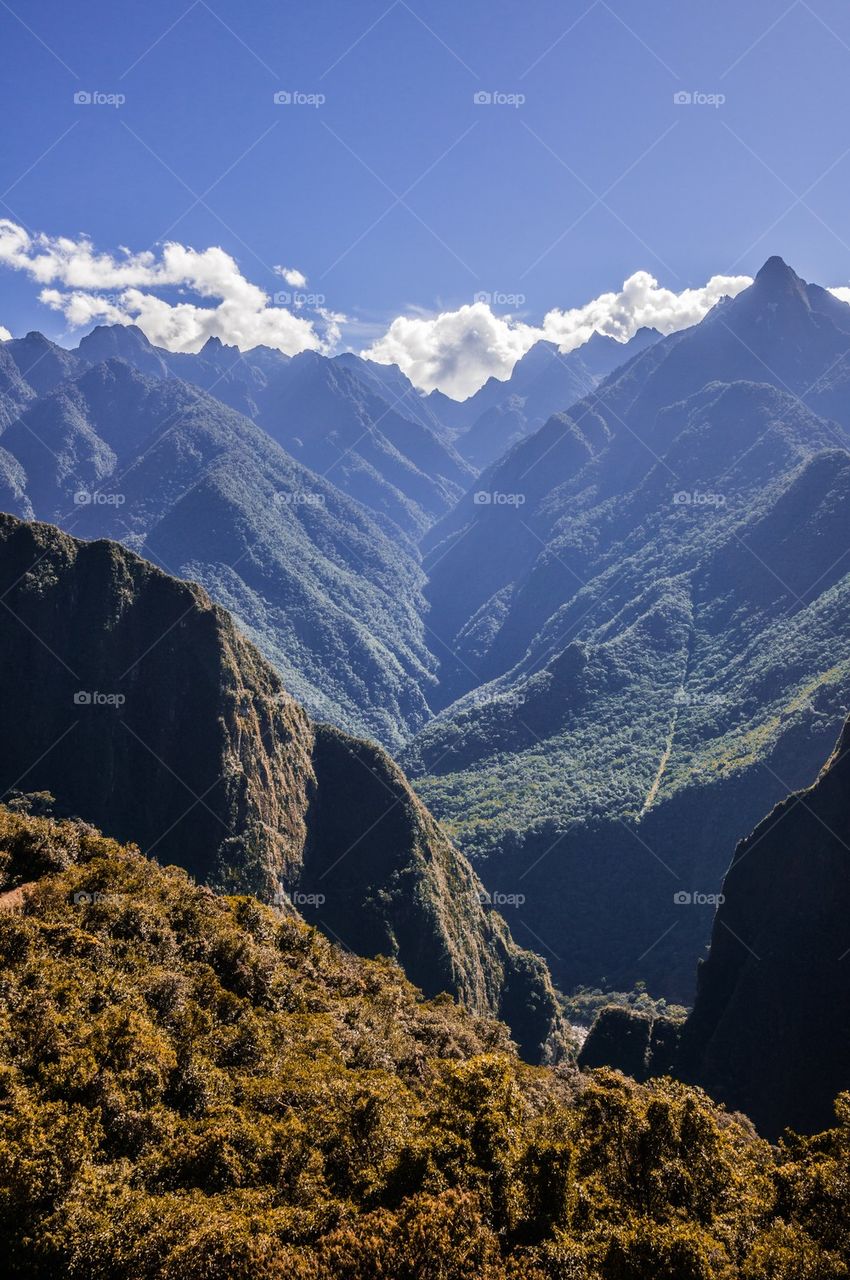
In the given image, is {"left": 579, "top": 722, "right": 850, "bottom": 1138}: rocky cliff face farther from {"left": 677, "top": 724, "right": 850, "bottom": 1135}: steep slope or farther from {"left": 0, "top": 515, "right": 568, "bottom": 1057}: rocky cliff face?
{"left": 0, "top": 515, "right": 568, "bottom": 1057}: rocky cliff face

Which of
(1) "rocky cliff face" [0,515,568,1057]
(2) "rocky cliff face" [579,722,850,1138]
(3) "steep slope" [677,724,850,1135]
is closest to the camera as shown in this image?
(3) "steep slope" [677,724,850,1135]

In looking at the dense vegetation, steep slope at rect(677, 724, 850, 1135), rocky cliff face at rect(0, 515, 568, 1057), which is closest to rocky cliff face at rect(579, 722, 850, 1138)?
steep slope at rect(677, 724, 850, 1135)

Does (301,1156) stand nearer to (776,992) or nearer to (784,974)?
(776,992)

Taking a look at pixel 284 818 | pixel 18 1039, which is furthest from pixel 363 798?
pixel 18 1039

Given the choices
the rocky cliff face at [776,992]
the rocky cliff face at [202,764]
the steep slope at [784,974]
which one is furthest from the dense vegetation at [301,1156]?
the rocky cliff face at [202,764]

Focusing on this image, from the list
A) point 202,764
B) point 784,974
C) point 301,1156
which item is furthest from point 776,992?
point 202,764

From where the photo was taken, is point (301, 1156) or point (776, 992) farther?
point (776, 992)
